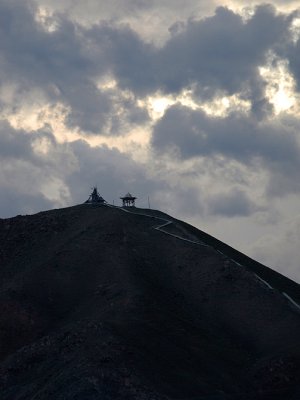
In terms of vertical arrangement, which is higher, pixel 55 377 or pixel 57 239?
pixel 57 239

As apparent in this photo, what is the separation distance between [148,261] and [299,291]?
2072 cm

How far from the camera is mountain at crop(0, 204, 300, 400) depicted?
6488 cm

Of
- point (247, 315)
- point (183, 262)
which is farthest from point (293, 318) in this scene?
point (183, 262)

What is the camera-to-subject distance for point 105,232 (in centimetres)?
9494

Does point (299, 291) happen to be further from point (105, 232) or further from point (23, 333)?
point (23, 333)

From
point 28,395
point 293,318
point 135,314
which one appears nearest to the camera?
point 28,395

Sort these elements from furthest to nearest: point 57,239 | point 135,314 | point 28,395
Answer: point 57,239 → point 135,314 → point 28,395

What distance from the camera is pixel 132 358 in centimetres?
6569

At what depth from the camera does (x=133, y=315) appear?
7500cm

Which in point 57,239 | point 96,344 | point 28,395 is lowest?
point 28,395

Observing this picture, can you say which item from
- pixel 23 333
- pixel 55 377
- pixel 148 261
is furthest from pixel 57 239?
pixel 55 377

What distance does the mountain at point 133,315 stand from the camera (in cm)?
6488

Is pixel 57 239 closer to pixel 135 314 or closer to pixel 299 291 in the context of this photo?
pixel 135 314

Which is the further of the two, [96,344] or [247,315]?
[247,315]
